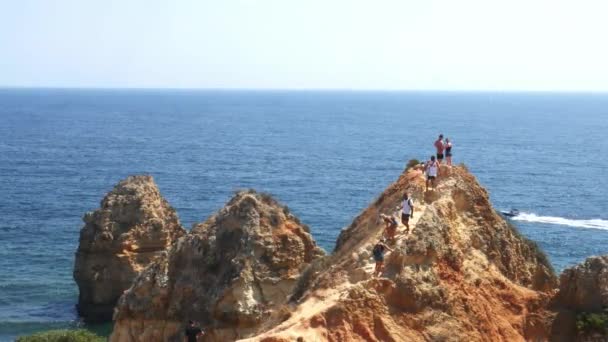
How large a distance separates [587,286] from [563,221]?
7155 cm

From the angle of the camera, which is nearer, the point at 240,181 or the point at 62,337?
the point at 62,337

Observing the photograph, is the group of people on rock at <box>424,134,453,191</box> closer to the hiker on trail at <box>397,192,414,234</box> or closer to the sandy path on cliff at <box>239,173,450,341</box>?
the sandy path on cliff at <box>239,173,450,341</box>

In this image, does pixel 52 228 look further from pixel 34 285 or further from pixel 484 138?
pixel 484 138

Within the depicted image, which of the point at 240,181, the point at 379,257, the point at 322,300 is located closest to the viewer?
the point at 322,300

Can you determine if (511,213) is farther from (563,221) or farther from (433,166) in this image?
(433,166)

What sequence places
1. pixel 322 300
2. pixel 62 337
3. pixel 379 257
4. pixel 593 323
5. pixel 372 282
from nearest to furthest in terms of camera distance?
1. pixel 372 282
2. pixel 322 300
3. pixel 379 257
4. pixel 593 323
5. pixel 62 337

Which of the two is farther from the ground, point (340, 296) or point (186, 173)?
point (340, 296)

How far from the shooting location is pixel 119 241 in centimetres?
5900

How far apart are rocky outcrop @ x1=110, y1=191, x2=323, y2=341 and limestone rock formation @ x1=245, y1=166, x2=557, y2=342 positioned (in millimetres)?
5079

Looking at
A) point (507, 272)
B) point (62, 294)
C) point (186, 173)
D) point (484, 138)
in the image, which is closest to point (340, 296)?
point (507, 272)

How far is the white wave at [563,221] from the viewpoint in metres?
93.8

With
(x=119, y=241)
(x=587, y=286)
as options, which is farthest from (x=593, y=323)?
(x=119, y=241)

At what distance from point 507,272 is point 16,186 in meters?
95.2

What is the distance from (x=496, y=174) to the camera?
430ft
